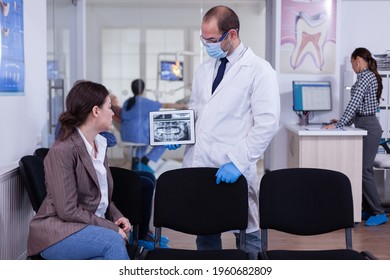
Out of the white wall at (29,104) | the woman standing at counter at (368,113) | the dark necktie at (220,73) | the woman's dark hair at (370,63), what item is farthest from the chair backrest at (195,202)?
the woman's dark hair at (370,63)

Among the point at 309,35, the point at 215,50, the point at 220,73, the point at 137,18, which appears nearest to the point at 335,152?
the point at 309,35

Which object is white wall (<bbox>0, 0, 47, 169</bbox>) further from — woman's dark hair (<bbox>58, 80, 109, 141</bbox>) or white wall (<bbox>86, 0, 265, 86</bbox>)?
white wall (<bbox>86, 0, 265, 86</bbox>)

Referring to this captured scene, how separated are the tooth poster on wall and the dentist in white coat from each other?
0.91m

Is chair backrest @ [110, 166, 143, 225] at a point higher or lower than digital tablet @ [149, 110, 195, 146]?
lower

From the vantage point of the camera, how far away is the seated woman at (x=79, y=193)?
2162 millimetres

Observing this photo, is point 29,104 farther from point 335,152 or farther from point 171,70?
point 171,70

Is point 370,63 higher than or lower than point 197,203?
higher

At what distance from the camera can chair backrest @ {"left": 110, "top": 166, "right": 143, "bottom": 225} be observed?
260 centimetres

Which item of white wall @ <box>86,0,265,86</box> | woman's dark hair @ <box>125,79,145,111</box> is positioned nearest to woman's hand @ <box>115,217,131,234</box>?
woman's dark hair @ <box>125,79,145,111</box>

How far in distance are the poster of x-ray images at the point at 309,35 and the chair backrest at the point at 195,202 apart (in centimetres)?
317

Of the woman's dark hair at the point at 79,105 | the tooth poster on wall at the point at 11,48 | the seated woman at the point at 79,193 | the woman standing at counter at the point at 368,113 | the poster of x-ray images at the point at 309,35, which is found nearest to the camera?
the seated woman at the point at 79,193

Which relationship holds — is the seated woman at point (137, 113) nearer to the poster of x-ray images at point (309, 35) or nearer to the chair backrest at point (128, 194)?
the poster of x-ray images at point (309, 35)

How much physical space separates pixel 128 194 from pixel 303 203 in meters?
0.81

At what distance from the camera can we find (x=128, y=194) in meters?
2.62
